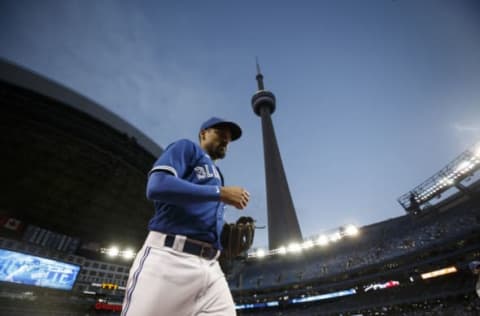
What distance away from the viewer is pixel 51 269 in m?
17.9

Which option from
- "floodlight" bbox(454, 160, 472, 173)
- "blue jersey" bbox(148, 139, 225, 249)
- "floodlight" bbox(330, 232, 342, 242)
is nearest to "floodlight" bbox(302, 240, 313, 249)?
"floodlight" bbox(330, 232, 342, 242)

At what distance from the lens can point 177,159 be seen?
1.78 m

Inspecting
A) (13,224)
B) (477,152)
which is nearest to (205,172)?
(13,224)

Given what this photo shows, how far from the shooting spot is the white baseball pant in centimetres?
136

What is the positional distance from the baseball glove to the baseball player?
36 cm

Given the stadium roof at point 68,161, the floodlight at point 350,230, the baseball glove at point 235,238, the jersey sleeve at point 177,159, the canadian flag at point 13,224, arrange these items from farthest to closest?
the floodlight at point 350,230 → the canadian flag at point 13,224 → the stadium roof at point 68,161 → the baseball glove at point 235,238 → the jersey sleeve at point 177,159

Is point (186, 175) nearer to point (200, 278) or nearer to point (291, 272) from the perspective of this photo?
point (200, 278)

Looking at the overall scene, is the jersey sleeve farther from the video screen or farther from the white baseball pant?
the video screen

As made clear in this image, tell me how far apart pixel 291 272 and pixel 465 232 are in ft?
65.1

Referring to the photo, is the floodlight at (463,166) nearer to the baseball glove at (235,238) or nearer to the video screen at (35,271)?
the baseball glove at (235,238)

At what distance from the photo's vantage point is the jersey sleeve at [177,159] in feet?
5.47

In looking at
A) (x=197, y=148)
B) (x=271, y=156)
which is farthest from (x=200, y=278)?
(x=271, y=156)

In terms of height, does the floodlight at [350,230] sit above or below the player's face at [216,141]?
above

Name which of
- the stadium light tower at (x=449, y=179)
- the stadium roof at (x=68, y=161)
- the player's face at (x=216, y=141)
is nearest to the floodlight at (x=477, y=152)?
the stadium light tower at (x=449, y=179)
